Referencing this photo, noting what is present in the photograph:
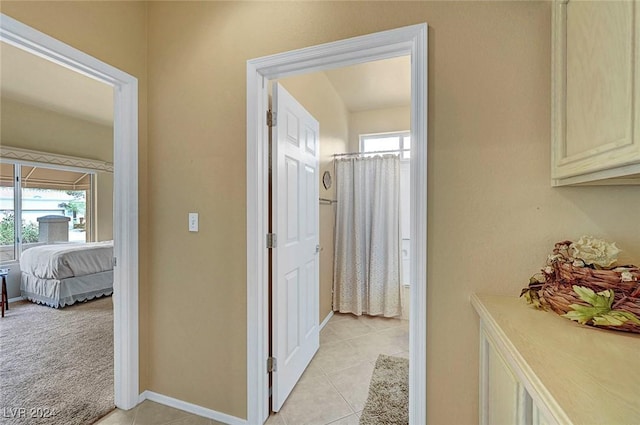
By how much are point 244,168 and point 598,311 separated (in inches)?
61.0

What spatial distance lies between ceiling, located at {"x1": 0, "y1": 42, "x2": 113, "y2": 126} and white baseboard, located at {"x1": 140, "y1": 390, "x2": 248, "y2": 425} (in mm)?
3241

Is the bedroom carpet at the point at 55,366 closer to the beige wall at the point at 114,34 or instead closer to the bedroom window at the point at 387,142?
the beige wall at the point at 114,34

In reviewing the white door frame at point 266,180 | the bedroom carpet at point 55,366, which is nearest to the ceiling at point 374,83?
the white door frame at point 266,180

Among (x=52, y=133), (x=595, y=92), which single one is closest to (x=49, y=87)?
(x=52, y=133)

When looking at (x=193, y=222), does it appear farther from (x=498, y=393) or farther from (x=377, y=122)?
(x=377, y=122)

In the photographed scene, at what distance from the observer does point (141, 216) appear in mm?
1763

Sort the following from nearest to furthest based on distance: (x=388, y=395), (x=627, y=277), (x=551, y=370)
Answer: (x=551, y=370)
(x=627, y=277)
(x=388, y=395)

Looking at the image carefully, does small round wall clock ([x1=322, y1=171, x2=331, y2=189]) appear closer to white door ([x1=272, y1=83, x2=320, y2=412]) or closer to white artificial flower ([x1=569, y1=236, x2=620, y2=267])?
white door ([x1=272, y1=83, x2=320, y2=412])

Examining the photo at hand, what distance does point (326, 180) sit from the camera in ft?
10.6

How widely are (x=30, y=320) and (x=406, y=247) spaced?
4.49 meters

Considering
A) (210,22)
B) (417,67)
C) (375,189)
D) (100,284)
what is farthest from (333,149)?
(100,284)

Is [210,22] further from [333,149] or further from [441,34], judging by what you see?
[333,149]

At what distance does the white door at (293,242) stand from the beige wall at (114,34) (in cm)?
85

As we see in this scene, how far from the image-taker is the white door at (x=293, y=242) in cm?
170
